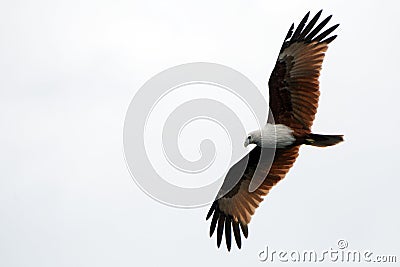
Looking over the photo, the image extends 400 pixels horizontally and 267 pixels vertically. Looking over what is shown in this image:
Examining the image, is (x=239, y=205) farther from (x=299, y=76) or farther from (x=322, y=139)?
(x=299, y=76)

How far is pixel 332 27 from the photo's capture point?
1956 centimetres

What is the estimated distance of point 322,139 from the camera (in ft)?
63.0

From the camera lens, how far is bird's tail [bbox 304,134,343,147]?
62.5 ft

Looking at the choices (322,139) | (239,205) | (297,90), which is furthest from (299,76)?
(239,205)

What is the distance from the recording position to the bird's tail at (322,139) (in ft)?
62.5

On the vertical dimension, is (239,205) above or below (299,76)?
below

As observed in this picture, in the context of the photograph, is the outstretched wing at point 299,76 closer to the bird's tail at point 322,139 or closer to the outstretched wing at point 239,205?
the bird's tail at point 322,139

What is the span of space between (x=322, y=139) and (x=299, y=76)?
127cm

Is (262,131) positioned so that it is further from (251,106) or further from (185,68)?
(185,68)

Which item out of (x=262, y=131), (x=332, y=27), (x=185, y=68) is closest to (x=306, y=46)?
(x=332, y=27)

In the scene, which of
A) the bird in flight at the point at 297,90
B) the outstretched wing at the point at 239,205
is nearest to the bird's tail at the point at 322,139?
the bird in flight at the point at 297,90

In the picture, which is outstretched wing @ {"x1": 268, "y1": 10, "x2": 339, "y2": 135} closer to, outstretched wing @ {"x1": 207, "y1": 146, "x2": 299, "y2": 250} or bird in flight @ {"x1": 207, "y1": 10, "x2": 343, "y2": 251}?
bird in flight @ {"x1": 207, "y1": 10, "x2": 343, "y2": 251}

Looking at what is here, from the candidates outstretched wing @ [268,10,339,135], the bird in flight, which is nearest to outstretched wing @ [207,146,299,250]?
the bird in flight

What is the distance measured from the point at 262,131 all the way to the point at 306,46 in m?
1.81
